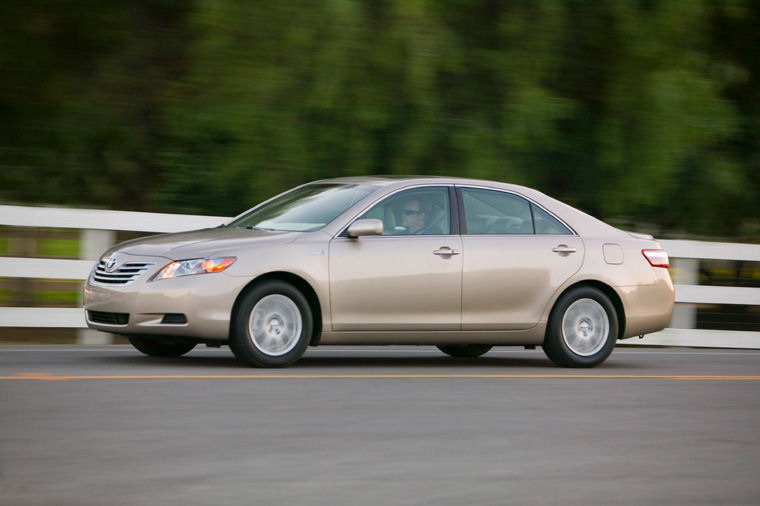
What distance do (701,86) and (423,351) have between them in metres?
4.85

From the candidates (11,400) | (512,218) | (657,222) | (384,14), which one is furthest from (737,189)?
(11,400)

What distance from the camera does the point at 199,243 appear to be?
10.3 meters

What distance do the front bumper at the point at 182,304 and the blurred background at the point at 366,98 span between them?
4.76 meters

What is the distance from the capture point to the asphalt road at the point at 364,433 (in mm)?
6062

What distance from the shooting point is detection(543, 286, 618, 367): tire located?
1139 centimetres

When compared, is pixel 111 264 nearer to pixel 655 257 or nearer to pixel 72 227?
pixel 72 227

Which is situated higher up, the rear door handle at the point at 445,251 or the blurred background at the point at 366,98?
the blurred background at the point at 366,98

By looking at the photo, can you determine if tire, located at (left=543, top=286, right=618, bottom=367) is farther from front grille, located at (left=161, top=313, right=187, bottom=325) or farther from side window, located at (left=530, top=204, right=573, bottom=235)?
front grille, located at (left=161, top=313, right=187, bottom=325)

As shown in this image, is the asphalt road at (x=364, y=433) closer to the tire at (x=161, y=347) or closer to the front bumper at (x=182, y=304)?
the tire at (x=161, y=347)

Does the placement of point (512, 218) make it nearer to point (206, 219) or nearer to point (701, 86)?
point (206, 219)

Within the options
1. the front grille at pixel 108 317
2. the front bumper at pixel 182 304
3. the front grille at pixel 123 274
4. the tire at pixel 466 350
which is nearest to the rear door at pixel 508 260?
the tire at pixel 466 350

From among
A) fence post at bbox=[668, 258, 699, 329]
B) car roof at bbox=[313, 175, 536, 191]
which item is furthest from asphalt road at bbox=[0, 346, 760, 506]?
fence post at bbox=[668, 258, 699, 329]

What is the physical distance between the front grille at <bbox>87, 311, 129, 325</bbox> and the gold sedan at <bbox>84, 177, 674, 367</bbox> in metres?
0.02

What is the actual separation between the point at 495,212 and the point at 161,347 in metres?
2.92
